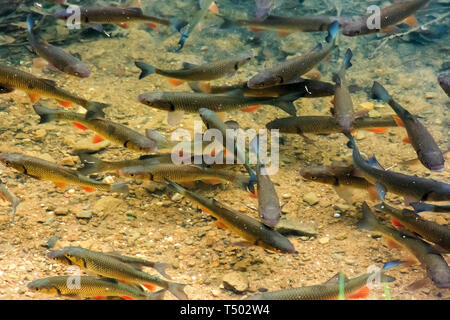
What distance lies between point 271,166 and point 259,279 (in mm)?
1745

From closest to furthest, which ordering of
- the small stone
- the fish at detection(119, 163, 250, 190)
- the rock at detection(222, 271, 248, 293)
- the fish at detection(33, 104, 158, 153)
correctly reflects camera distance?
the rock at detection(222, 271, 248, 293), the small stone, the fish at detection(119, 163, 250, 190), the fish at detection(33, 104, 158, 153)

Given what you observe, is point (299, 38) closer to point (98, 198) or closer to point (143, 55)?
point (143, 55)

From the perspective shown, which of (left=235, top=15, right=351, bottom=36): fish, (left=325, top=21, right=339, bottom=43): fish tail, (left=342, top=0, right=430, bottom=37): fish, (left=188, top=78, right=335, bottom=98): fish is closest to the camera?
(left=188, top=78, right=335, bottom=98): fish

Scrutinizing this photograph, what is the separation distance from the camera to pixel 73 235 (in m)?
4.14

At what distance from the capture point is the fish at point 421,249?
3436mm

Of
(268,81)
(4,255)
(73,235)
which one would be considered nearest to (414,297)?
(268,81)

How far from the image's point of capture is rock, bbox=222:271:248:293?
3.67 m

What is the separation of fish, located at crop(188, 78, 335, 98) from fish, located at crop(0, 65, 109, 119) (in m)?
1.23

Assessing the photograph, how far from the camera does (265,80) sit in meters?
4.71

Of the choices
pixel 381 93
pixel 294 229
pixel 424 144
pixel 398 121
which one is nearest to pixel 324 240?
pixel 294 229

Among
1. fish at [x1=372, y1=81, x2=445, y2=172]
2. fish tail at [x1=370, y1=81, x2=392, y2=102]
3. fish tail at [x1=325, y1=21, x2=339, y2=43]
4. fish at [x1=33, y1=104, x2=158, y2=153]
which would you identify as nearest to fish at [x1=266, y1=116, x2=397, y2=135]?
fish tail at [x1=370, y1=81, x2=392, y2=102]

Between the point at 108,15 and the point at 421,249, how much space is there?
4.60 metres

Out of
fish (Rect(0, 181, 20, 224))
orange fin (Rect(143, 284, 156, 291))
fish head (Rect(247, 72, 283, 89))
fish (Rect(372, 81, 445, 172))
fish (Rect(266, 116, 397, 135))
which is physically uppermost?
fish head (Rect(247, 72, 283, 89))

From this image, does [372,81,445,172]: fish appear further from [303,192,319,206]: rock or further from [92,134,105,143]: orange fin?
[92,134,105,143]: orange fin
